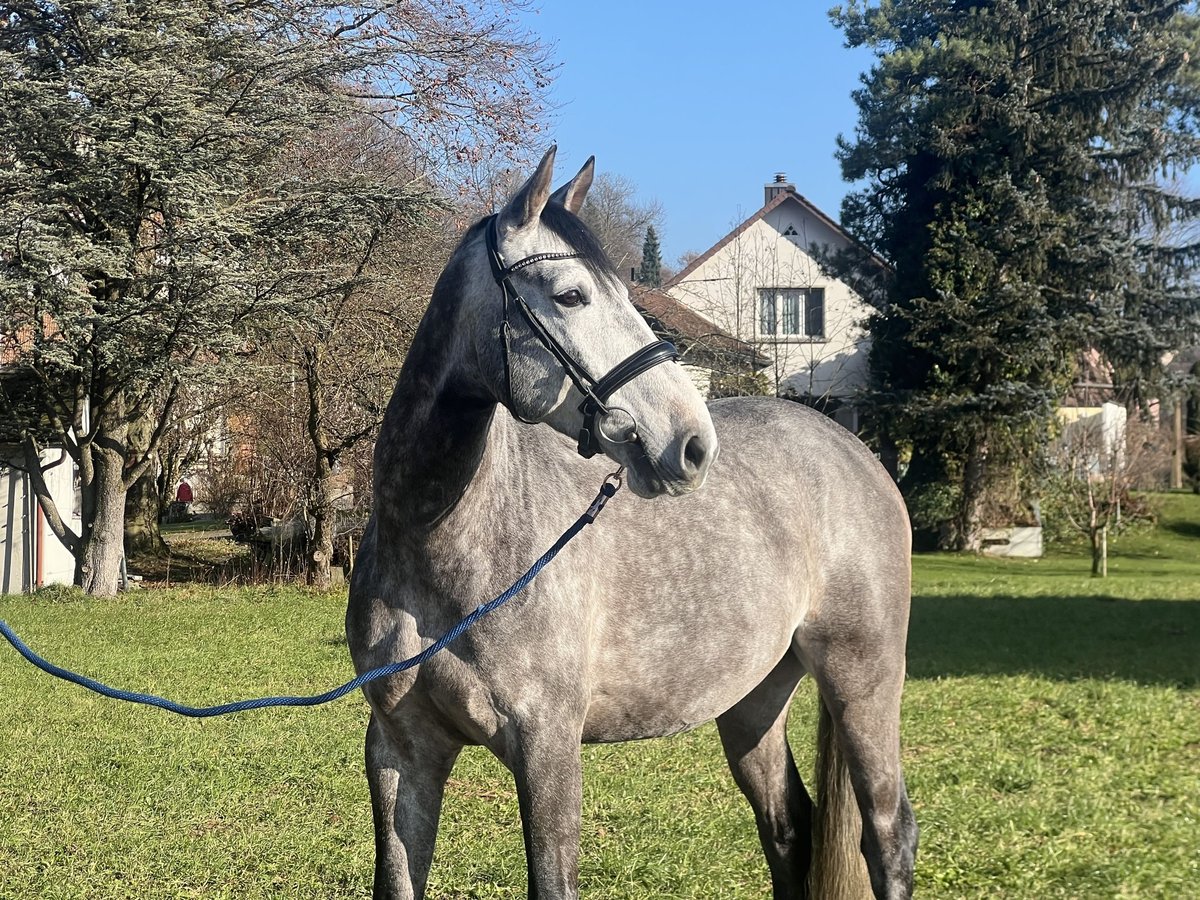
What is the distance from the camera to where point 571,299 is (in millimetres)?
2275

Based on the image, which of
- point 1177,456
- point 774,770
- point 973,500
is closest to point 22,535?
point 774,770

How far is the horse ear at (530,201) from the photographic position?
7.41ft

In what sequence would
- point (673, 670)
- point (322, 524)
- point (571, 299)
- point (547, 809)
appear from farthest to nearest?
point (322, 524)
point (673, 670)
point (547, 809)
point (571, 299)

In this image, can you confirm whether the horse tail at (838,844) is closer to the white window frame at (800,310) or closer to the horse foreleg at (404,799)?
the horse foreleg at (404,799)

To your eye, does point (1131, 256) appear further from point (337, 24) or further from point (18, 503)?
point (18, 503)

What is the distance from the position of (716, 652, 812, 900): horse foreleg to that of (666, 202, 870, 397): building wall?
22.2 metres

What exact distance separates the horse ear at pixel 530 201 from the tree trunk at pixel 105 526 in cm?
1359

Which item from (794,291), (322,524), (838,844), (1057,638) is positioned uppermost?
(794,291)

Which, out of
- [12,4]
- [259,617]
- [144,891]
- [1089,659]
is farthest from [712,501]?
[12,4]

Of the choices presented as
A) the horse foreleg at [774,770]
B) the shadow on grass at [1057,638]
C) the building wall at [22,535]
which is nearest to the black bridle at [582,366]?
the horse foreleg at [774,770]

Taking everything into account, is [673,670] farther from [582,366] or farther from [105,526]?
[105,526]

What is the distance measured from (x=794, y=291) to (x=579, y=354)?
28.1m

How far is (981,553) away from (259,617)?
1396cm

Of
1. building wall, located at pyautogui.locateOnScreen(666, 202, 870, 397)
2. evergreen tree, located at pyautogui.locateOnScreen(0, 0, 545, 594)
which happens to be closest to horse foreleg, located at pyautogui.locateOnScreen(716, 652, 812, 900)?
evergreen tree, located at pyautogui.locateOnScreen(0, 0, 545, 594)
